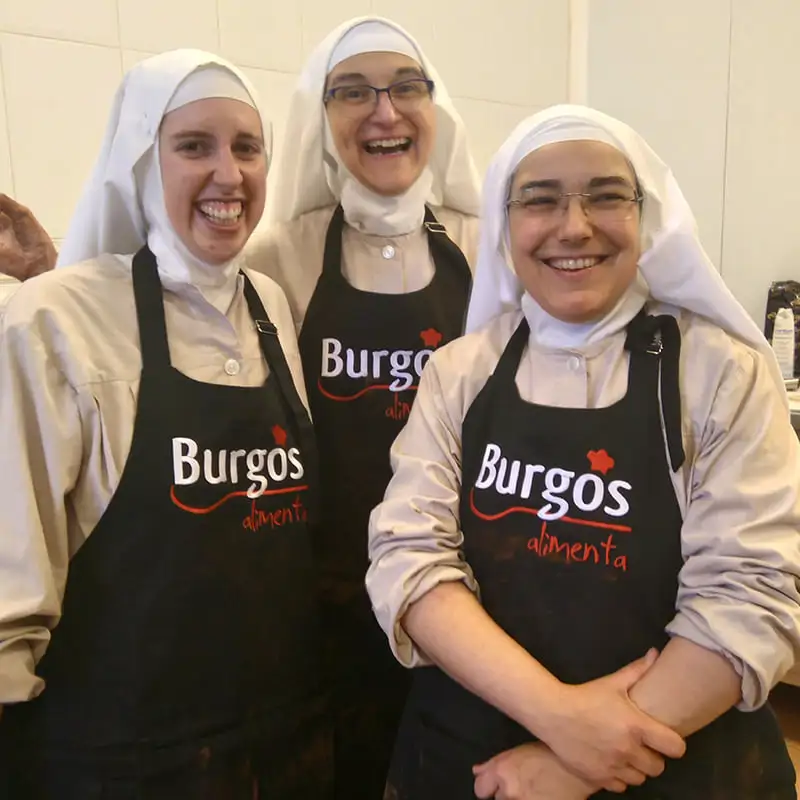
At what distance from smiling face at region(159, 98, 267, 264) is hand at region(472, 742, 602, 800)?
2.82 feet

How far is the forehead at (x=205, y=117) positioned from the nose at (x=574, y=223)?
0.53 m

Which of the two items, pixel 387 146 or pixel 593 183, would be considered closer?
pixel 593 183

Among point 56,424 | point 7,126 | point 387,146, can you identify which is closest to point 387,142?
point 387,146

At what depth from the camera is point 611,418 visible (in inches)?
45.3

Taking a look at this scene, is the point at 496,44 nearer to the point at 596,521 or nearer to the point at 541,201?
the point at 541,201

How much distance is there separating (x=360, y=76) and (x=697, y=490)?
3.24 feet

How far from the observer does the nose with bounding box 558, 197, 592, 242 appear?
1.16 metres

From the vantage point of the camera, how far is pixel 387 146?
1607 millimetres

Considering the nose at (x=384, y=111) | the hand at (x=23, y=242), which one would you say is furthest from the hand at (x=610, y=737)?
the hand at (x=23, y=242)

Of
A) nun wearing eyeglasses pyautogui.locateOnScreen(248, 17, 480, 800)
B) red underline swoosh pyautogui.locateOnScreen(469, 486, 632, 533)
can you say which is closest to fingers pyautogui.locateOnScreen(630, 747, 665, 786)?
red underline swoosh pyautogui.locateOnScreen(469, 486, 632, 533)

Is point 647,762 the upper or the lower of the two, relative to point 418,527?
lower

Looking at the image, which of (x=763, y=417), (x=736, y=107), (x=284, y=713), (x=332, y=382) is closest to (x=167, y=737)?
(x=284, y=713)

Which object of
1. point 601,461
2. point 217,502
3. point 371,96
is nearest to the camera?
point 601,461

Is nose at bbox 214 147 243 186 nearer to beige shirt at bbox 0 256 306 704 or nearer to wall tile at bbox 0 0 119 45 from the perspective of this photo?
beige shirt at bbox 0 256 306 704
